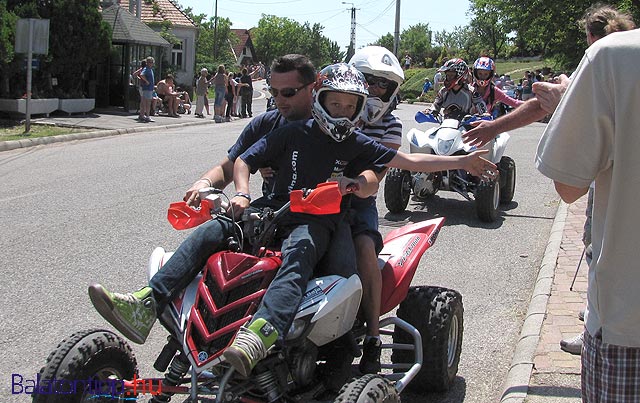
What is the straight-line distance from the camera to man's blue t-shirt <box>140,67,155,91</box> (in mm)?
25094

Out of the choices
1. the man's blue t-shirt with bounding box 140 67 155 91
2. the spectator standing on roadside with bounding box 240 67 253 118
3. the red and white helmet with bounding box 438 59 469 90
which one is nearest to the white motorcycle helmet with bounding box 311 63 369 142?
the red and white helmet with bounding box 438 59 469 90

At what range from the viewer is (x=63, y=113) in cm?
2506

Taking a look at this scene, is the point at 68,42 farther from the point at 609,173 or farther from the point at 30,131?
the point at 609,173

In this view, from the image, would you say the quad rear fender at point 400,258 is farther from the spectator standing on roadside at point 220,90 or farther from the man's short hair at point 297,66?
the spectator standing on roadside at point 220,90

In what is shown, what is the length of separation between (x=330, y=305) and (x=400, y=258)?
1046mm

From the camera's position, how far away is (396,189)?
10.9 m

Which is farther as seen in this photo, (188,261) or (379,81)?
(379,81)

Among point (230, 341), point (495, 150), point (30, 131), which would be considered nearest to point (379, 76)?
point (230, 341)

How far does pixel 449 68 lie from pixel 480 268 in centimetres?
370

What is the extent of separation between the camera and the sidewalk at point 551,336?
4.81 metres

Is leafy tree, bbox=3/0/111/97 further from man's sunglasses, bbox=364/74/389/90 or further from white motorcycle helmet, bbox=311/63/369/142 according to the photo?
white motorcycle helmet, bbox=311/63/369/142

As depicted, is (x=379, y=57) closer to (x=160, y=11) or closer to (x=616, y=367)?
(x=616, y=367)

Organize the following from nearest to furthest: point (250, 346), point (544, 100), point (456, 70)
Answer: point (250, 346) < point (544, 100) < point (456, 70)

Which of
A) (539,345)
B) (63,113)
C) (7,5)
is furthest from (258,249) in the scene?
(63,113)
